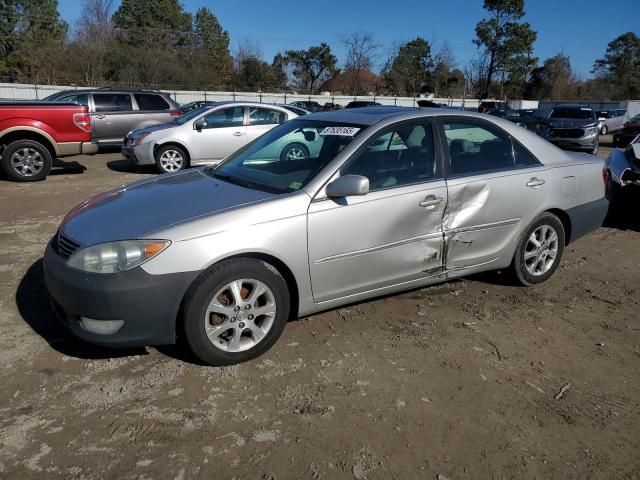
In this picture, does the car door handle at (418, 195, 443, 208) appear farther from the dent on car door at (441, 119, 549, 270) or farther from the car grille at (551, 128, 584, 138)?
the car grille at (551, 128, 584, 138)

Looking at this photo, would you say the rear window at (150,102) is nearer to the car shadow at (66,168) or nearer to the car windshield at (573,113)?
the car shadow at (66,168)

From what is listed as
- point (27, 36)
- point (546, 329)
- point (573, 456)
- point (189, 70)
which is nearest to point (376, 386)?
point (573, 456)

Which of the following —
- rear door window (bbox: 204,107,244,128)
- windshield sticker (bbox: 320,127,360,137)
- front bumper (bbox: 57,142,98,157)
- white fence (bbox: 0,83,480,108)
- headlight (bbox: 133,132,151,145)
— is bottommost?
front bumper (bbox: 57,142,98,157)

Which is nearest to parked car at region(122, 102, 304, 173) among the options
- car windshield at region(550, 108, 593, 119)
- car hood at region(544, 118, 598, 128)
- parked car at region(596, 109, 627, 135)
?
car hood at region(544, 118, 598, 128)

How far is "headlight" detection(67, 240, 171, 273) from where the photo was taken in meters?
2.94

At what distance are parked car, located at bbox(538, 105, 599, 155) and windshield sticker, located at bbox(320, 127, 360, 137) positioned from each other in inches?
593

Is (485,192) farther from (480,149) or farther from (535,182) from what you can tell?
(535,182)

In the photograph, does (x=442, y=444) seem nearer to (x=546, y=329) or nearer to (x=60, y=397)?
(x=546, y=329)

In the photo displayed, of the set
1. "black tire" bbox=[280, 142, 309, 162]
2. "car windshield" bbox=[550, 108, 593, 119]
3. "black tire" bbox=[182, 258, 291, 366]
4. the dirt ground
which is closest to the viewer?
the dirt ground

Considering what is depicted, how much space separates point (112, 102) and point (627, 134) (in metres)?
18.2

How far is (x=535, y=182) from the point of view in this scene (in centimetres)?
436

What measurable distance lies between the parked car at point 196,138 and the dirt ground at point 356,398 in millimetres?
6339

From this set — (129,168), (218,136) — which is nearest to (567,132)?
(218,136)

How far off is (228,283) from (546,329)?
245 centimetres
